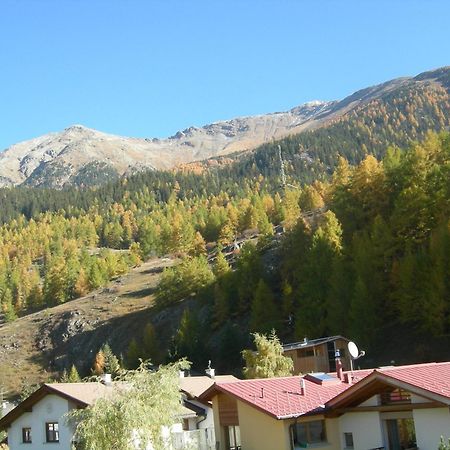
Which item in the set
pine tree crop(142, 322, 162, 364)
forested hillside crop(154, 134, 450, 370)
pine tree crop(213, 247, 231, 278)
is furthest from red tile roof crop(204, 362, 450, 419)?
pine tree crop(213, 247, 231, 278)

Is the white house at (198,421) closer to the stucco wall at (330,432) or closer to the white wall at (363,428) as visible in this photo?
the stucco wall at (330,432)

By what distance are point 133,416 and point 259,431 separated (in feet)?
20.2

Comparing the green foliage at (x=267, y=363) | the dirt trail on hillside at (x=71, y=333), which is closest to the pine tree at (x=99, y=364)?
the dirt trail on hillside at (x=71, y=333)

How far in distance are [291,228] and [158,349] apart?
26.5 meters

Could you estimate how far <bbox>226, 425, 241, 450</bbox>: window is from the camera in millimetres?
27781

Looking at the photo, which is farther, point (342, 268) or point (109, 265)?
point (109, 265)

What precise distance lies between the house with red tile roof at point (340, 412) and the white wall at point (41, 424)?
1075 cm

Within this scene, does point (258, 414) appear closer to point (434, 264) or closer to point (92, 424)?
point (92, 424)

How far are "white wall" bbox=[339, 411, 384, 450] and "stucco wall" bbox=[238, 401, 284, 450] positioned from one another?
102 inches

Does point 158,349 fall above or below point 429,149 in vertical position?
below

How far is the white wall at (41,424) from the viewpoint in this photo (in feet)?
114

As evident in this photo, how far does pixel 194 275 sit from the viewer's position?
107 metres

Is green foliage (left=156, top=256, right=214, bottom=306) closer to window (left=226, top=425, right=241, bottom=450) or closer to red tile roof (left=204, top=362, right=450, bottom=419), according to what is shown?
window (left=226, top=425, right=241, bottom=450)

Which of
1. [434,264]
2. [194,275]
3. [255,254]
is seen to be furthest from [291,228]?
[434,264]
